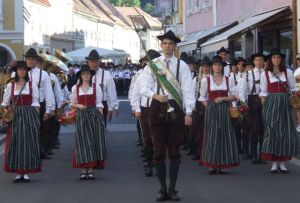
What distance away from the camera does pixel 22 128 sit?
1038 cm

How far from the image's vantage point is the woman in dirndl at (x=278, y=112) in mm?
10914

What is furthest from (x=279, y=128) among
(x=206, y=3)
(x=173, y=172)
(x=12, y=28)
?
(x=12, y=28)

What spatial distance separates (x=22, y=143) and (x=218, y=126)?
2819 mm

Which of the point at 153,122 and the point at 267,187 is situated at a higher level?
Result: the point at 153,122

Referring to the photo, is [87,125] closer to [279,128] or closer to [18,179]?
[18,179]

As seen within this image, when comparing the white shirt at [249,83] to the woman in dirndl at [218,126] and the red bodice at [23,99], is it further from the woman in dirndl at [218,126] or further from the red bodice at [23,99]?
the red bodice at [23,99]

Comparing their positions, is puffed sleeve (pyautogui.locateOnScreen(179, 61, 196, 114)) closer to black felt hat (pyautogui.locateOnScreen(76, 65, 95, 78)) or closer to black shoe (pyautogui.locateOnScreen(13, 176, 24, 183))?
black felt hat (pyautogui.locateOnScreen(76, 65, 95, 78))

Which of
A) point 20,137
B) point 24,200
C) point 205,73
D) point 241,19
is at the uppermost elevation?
point 241,19

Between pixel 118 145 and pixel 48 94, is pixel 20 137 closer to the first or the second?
pixel 48 94

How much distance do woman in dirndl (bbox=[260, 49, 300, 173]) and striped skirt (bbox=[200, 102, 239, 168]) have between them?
574mm

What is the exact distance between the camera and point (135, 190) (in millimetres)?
9578

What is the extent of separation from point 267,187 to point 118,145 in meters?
6.43

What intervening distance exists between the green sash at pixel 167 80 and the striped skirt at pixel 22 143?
2.52 meters

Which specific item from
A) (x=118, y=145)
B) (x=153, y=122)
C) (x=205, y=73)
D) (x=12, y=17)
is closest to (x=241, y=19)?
(x=118, y=145)
